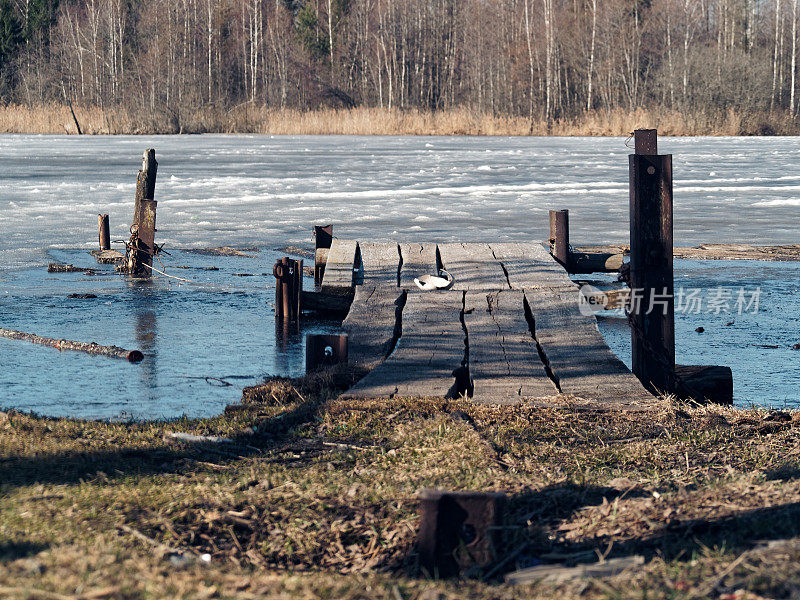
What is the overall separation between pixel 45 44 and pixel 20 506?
70034 mm

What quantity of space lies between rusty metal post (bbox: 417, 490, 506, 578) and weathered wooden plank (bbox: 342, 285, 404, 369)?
3.01m

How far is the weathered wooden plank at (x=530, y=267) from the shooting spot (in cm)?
850

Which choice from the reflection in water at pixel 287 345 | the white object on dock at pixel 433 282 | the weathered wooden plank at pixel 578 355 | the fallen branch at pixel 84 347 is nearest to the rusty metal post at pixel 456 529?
the weathered wooden plank at pixel 578 355

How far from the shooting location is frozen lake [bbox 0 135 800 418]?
23.2 feet

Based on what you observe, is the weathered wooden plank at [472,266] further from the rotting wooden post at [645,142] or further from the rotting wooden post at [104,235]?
the rotting wooden post at [104,235]

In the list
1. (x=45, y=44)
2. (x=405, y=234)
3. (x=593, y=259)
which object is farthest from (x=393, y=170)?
(x=45, y=44)

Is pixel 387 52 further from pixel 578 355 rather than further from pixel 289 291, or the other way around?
pixel 578 355

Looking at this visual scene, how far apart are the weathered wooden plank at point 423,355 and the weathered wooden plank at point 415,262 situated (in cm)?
80

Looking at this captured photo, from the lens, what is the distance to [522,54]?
62531 millimetres

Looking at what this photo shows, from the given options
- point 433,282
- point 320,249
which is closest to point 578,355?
point 433,282

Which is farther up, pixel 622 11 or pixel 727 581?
pixel 622 11

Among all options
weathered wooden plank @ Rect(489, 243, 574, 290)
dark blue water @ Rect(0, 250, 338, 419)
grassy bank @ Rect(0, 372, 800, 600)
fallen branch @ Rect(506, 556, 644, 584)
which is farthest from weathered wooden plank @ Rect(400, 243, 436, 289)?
fallen branch @ Rect(506, 556, 644, 584)

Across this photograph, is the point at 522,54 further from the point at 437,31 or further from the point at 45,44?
the point at 45,44

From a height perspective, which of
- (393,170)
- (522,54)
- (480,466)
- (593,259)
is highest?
(522,54)
